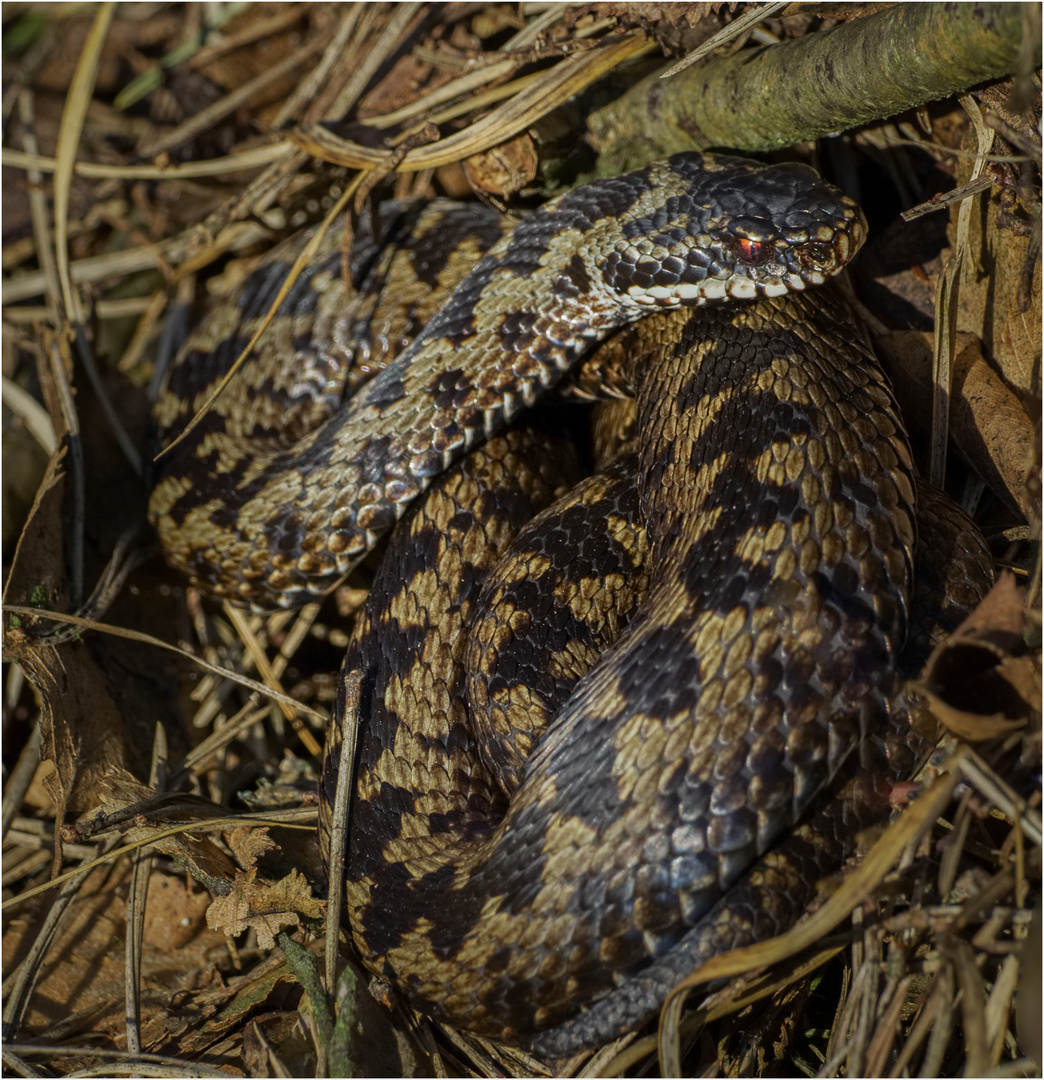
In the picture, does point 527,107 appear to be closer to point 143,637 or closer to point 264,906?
point 143,637

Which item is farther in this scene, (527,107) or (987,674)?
(527,107)

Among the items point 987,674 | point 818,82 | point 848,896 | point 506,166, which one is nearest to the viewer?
point 848,896

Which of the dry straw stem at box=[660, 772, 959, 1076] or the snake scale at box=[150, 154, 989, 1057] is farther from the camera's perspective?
the snake scale at box=[150, 154, 989, 1057]

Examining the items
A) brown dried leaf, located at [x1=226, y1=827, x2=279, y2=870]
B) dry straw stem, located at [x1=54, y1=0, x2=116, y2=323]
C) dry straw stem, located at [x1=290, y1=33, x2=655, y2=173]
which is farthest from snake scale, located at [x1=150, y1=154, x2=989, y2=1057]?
dry straw stem, located at [x1=54, y1=0, x2=116, y2=323]

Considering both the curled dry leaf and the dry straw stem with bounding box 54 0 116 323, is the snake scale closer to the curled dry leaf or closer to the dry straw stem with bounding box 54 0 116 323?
the curled dry leaf

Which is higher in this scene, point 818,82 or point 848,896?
point 818,82

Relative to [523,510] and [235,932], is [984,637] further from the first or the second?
[235,932]

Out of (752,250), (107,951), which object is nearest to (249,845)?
→ (107,951)
